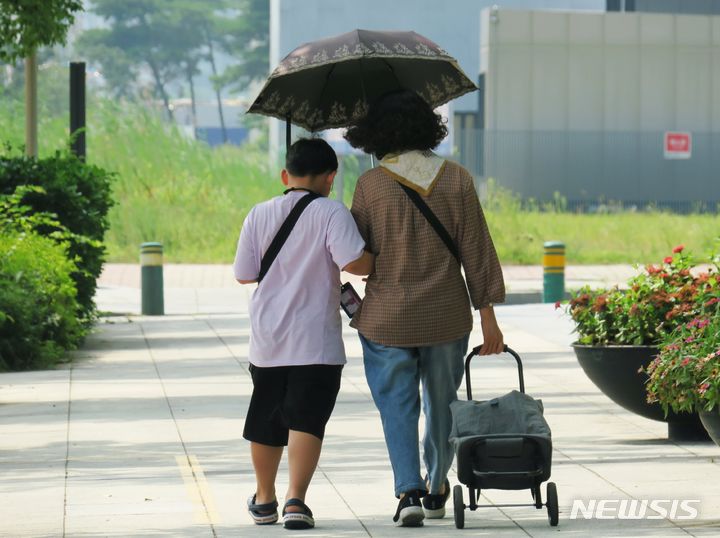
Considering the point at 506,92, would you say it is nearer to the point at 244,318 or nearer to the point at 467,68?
the point at 467,68

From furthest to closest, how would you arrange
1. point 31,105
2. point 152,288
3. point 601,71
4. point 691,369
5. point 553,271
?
1. point 601,71
2. point 553,271
3. point 31,105
4. point 152,288
5. point 691,369

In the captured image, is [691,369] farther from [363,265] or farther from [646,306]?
[363,265]

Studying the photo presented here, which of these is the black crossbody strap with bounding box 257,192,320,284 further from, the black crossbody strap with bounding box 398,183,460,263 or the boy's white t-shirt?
the black crossbody strap with bounding box 398,183,460,263

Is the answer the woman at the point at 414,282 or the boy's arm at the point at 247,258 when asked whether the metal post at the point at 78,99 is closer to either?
the boy's arm at the point at 247,258

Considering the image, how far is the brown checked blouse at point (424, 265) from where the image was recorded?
659 centimetres

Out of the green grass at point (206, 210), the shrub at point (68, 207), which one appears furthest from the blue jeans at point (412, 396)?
the green grass at point (206, 210)

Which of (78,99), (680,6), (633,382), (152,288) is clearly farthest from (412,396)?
(680,6)

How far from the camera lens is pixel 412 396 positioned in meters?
6.72

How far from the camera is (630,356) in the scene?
9.08 meters

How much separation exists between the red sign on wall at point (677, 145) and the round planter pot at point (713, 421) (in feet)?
123

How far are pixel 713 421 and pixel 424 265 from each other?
197 cm

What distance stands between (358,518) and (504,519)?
2.09 feet

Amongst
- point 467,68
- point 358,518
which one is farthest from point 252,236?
point 467,68

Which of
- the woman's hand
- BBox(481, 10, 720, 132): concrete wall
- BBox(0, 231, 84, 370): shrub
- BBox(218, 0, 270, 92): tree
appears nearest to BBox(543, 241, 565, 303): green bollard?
BBox(0, 231, 84, 370): shrub
